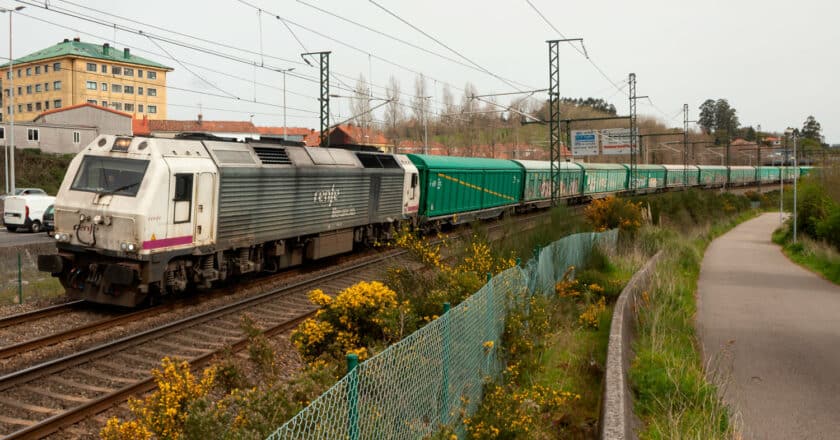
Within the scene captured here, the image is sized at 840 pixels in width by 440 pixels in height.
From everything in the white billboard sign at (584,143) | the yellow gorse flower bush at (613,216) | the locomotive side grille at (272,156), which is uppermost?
the white billboard sign at (584,143)

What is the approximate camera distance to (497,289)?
7969 mm

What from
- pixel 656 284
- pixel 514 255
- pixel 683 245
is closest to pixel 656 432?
pixel 514 255

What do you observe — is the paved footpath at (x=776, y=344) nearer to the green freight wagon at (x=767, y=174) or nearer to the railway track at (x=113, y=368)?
the railway track at (x=113, y=368)

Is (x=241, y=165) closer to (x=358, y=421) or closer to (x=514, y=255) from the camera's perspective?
(x=514, y=255)

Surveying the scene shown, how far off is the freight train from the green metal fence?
625 cm

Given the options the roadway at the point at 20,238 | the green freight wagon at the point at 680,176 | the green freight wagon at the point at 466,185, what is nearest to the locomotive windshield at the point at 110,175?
the green freight wagon at the point at 466,185

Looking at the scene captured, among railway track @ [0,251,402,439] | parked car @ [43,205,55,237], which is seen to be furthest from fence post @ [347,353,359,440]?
parked car @ [43,205,55,237]

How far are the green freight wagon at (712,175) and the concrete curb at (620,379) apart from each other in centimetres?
5160

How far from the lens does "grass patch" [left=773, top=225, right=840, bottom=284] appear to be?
17453mm

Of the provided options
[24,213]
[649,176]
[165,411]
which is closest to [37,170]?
[24,213]

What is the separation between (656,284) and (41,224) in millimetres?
24605

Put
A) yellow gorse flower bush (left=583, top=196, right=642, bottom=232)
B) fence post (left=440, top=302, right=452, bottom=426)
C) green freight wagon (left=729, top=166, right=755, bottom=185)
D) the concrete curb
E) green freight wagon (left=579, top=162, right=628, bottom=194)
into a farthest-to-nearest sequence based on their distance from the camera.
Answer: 1. green freight wagon (left=729, top=166, right=755, bottom=185)
2. green freight wagon (left=579, top=162, right=628, bottom=194)
3. yellow gorse flower bush (left=583, top=196, right=642, bottom=232)
4. the concrete curb
5. fence post (left=440, top=302, right=452, bottom=426)

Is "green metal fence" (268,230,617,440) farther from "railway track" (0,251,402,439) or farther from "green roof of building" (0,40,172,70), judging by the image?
"green roof of building" (0,40,172,70)

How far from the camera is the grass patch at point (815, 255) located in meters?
17.5
